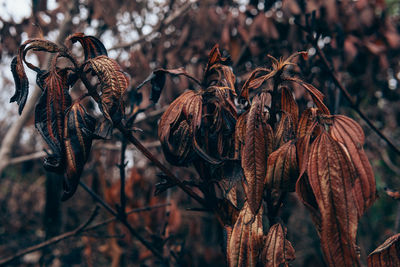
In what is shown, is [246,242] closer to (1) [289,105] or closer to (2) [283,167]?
(2) [283,167]

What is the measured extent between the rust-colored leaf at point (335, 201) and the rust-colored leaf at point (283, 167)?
7cm

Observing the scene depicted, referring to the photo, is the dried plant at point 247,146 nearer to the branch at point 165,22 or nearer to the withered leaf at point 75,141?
the withered leaf at point 75,141

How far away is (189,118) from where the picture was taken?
65 centimetres

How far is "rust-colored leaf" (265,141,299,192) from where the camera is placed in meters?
0.56

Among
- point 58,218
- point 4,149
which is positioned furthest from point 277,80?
point 4,149

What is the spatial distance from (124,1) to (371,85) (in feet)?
6.13

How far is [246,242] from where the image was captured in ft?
1.92

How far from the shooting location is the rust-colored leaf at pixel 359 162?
19.7 inches

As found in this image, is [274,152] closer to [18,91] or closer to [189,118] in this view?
[189,118]

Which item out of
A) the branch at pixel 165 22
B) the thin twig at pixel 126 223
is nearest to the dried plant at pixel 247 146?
the thin twig at pixel 126 223

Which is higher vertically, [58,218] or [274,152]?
[274,152]

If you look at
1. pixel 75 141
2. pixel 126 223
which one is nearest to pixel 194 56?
pixel 126 223

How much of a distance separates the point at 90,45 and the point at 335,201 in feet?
1.79

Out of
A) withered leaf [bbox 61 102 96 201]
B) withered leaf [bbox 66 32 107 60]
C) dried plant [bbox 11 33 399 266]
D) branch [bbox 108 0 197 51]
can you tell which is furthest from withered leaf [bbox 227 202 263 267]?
branch [bbox 108 0 197 51]
